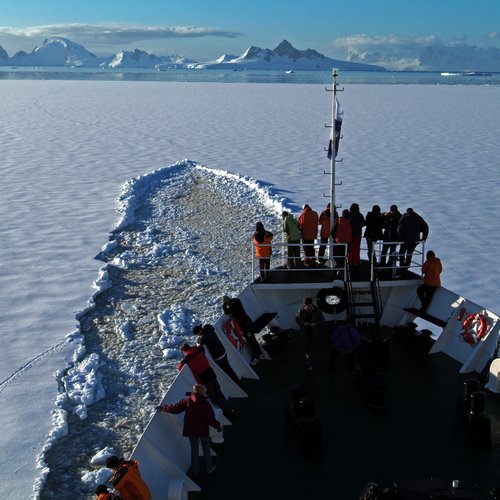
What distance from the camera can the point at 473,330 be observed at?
7.68 m

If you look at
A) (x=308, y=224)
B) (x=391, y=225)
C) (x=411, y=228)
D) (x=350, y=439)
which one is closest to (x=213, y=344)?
(x=350, y=439)

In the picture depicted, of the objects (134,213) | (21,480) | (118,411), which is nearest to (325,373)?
(118,411)

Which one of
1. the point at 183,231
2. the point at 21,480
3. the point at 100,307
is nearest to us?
the point at 21,480

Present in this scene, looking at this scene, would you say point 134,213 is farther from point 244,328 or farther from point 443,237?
point 244,328

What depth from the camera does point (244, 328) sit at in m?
7.84

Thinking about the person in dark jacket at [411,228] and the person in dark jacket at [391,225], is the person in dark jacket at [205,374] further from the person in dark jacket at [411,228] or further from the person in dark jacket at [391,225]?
the person in dark jacket at [391,225]

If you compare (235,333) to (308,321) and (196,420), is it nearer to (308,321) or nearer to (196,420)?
(308,321)

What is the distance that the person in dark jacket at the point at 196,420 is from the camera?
555 centimetres

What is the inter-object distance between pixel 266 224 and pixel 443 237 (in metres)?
4.59

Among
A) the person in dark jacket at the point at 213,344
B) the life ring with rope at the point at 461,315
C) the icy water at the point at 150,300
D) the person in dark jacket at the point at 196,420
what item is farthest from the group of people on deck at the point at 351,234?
the person in dark jacket at the point at 196,420

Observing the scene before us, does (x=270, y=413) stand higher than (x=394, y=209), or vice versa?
(x=394, y=209)

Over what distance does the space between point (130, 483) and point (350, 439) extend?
8.01ft

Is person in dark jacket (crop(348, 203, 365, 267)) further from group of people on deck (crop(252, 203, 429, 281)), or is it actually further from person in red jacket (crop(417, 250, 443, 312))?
person in red jacket (crop(417, 250, 443, 312))

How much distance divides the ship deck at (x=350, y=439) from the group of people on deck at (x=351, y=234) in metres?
1.81
